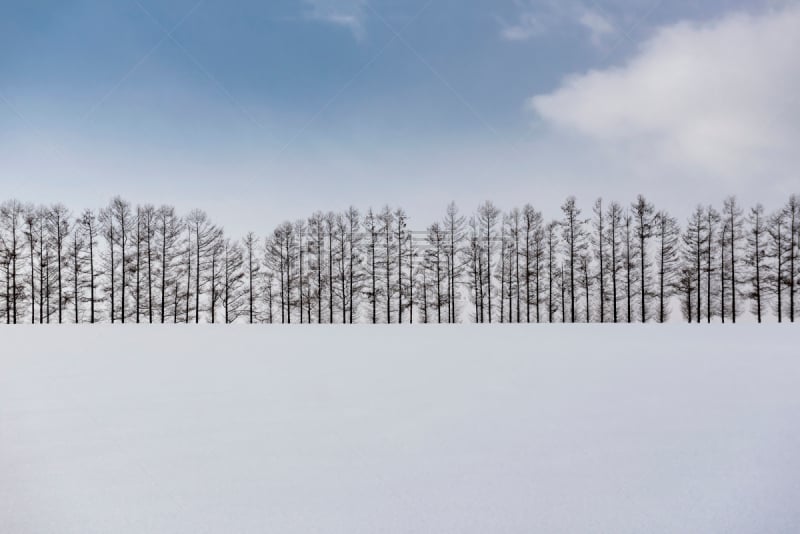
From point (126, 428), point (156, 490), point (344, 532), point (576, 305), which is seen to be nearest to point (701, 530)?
point (344, 532)

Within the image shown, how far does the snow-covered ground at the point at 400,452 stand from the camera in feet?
8.18

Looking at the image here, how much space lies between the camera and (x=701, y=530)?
236 centimetres

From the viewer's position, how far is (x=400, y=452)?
11.3 ft

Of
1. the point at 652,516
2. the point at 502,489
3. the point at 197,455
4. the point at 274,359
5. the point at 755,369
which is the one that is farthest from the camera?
the point at 274,359

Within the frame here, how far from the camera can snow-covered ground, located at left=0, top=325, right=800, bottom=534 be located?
249 centimetres

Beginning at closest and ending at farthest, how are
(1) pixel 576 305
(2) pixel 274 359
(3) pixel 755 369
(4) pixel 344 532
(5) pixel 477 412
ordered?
(4) pixel 344 532 → (5) pixel 477 412 → (3) pixel 755 369 → (2) pixel 274 359 → (1) pixel 576 305

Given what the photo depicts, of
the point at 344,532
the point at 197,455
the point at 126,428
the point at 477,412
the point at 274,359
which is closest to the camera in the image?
the point at 344,532

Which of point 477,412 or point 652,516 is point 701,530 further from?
point 477,412

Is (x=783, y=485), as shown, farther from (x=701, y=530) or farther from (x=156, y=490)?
(x=156, y=490)

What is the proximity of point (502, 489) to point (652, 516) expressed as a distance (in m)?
0.72

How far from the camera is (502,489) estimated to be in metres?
2.79

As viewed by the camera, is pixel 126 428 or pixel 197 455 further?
pixel 126 428

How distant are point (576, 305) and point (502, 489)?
35.5 meters

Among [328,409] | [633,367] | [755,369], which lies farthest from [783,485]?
[755,369]
